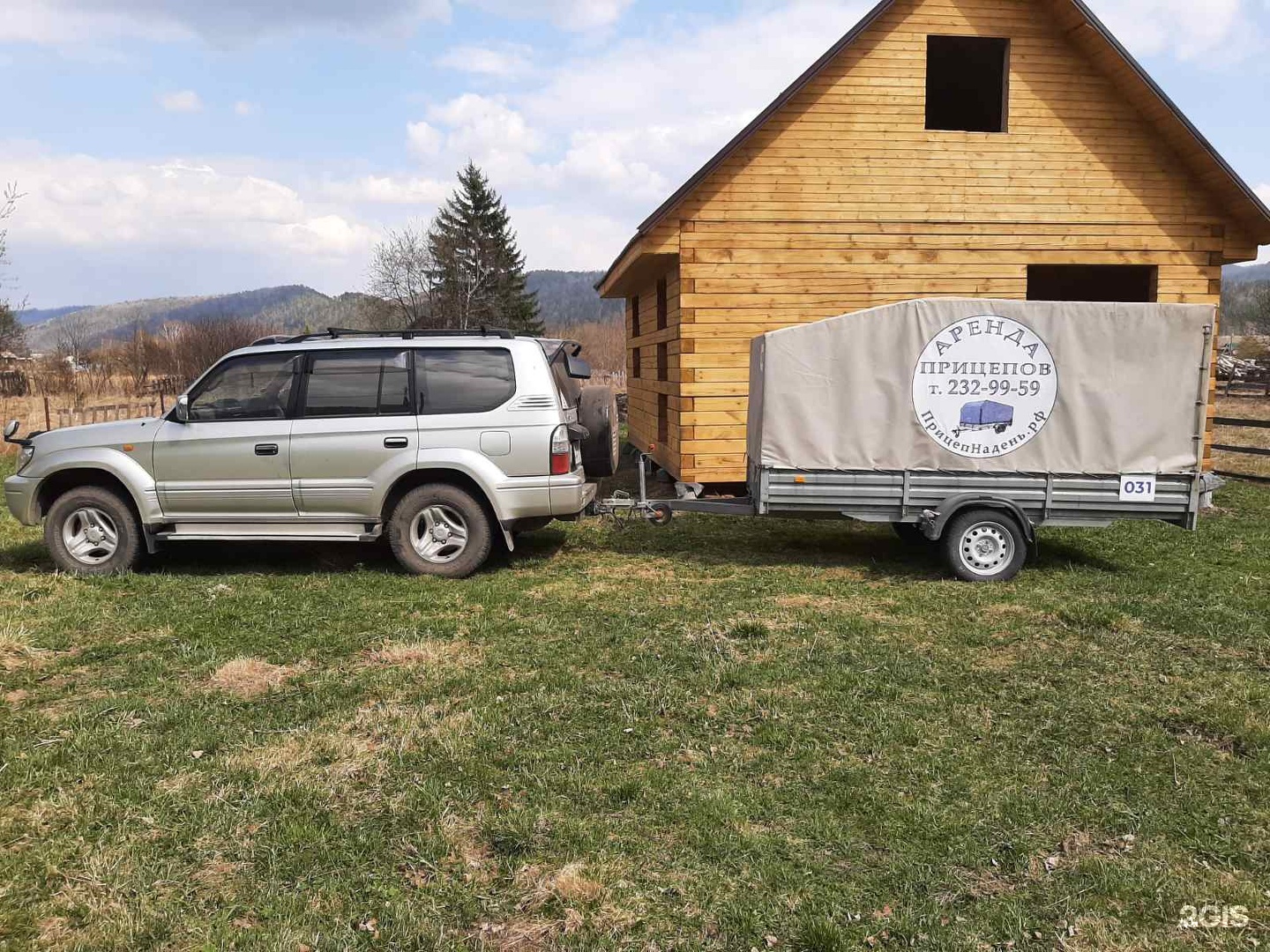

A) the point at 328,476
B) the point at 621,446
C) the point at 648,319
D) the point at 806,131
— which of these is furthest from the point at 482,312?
the point at 328,476

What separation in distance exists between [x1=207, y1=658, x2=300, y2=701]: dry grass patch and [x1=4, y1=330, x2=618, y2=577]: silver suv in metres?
2.23

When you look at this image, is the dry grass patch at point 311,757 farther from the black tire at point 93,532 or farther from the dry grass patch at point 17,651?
the black tire at point 93,532

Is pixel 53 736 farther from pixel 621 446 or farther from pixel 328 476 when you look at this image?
pixel 621 446

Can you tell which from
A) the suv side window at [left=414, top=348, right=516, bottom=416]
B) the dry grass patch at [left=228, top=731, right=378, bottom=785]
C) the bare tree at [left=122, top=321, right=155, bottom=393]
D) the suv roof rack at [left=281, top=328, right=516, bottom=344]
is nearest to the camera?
the dry grass patch at [left=228, top=731, right=378, bottom=785]

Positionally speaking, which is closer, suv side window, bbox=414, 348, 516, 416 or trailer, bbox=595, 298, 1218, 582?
trailer, bbox=595, 298, 1218, 582

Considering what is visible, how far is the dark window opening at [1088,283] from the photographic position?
13984 millimetres

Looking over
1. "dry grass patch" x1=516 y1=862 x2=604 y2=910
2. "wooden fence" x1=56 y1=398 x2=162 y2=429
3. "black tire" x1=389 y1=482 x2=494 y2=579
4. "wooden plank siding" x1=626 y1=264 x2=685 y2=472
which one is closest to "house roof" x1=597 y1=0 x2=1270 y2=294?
"wooden plank siding" x1=626 y1=264 x2=685 y2=472

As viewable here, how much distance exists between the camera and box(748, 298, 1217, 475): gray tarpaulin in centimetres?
751

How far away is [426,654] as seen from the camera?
226 inches

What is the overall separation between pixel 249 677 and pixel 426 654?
3.51ft

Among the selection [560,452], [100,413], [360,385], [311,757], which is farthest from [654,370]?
[100,413]

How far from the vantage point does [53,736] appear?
4.50m

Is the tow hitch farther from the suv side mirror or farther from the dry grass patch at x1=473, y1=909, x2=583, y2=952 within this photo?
the dry grass patch at x1=473, y1=909, x2=583, y2=952

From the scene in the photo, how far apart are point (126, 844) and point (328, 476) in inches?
176
